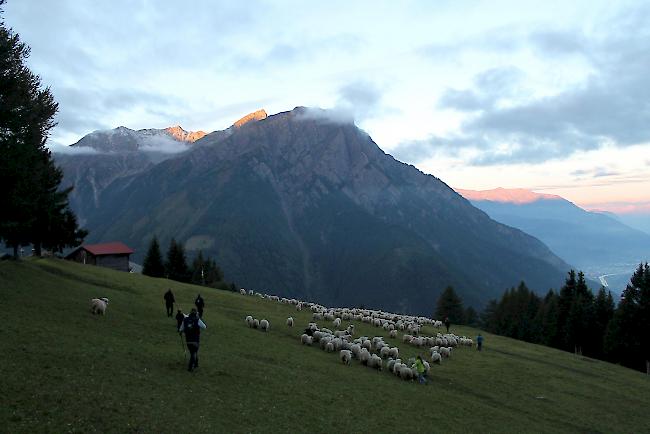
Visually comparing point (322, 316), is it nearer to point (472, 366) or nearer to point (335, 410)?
point (472, 366)

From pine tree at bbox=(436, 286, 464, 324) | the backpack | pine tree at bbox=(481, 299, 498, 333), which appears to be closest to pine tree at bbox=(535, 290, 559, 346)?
pine tree at bbox=(481, 299, 498, 333)

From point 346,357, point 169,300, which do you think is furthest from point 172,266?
point 346,357

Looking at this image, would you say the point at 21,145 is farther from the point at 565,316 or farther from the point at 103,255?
the point at 565,316

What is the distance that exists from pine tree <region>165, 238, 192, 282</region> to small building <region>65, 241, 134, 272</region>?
1596 cm

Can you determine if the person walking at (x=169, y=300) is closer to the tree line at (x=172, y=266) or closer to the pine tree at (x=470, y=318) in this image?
the tree line at (x=172, y=266)

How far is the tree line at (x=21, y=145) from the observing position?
37.0 meters

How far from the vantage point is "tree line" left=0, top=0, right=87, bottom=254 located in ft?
121

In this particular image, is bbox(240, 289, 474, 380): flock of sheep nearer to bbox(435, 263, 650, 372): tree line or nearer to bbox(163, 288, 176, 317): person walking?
bbox(163, 288, 176, 317): person walking

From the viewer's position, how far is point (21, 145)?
1510 inches

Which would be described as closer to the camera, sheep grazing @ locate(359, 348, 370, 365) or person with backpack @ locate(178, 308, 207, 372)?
person with backpack @ locate(178, 308, 207, 372)

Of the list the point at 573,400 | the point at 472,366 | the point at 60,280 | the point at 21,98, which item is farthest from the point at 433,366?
the point at 21,98

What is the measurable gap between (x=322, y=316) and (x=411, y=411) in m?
34.6

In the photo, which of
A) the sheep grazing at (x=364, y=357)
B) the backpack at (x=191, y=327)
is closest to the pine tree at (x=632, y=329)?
the sheep grazing at (x=364, y=357)

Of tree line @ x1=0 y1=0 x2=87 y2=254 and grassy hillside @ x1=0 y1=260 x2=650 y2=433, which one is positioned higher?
tree line @ x1=0 y1=0 x2=87 y2=254
